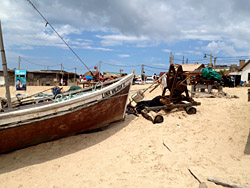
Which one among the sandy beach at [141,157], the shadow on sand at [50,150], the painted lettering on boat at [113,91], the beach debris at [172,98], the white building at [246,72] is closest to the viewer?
the sandy beach at [141,157]

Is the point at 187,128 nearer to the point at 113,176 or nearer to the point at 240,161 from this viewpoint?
the point at 240,161

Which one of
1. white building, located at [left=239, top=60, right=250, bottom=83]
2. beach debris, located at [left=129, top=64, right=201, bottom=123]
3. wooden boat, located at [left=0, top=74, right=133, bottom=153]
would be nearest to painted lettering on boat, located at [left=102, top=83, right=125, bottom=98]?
wooden boat, located at [left=0, top=74, right=133, bottom=153]

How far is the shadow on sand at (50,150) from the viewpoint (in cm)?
476

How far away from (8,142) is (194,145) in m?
4.66

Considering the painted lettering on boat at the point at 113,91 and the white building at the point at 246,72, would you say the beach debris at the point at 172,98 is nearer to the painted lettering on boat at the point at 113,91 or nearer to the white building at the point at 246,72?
the painted lettering on boat at the point at 113,91

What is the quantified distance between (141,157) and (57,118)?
233cm

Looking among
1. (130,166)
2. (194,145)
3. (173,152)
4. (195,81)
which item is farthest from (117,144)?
(195,81)

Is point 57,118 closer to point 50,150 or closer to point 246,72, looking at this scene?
point 50,150

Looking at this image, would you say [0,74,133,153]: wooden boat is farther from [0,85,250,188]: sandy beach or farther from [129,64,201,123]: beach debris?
[129,64,201,123]: beach debris

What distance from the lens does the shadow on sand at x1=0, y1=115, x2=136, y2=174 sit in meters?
4.76

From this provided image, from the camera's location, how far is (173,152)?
471 cm

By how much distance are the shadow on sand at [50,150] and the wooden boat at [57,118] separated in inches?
10.8

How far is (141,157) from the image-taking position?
461 cm

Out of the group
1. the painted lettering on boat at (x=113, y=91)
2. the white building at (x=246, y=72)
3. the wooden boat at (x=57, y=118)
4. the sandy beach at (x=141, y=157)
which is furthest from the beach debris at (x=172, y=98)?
the white building at (x=246, y=72)
